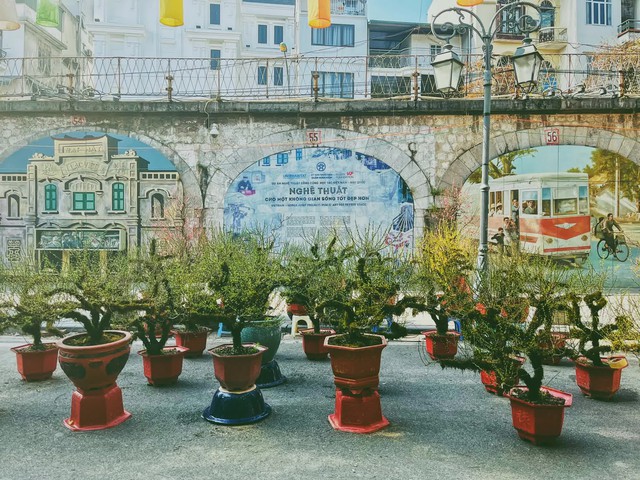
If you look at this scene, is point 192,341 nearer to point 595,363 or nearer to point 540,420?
point 540,420

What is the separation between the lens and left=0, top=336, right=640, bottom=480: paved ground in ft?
15.1

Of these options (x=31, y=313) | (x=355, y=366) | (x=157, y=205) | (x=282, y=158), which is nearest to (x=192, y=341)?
(x=31, y=313)

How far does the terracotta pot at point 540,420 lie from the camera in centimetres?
502

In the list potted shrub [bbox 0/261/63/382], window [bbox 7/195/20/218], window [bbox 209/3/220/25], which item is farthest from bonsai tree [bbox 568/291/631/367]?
window [bbox 209/3/220/25]

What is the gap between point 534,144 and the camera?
14906 mm

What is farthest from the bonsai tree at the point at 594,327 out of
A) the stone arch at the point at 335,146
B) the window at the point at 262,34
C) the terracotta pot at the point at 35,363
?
the window at the point at 262,34

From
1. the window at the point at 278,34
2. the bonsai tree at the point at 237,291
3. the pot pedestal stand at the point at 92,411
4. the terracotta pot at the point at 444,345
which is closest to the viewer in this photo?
the pot pedestal stand at the point at 92,411

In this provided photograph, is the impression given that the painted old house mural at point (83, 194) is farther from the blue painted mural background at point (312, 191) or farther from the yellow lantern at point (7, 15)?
the yellow lantern at point (7, 15)

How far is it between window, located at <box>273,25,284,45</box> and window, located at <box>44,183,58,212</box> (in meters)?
24.0

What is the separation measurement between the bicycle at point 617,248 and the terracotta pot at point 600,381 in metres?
9.13

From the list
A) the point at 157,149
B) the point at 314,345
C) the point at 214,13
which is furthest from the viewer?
the point at 214,13

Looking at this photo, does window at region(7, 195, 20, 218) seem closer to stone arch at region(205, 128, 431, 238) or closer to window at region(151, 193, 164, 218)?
window at region(151, 193, 164, 218)

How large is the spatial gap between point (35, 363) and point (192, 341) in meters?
2.31

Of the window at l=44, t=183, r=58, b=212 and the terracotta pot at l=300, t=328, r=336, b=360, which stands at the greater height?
the window at l=44, t=183, r=58, b=212
